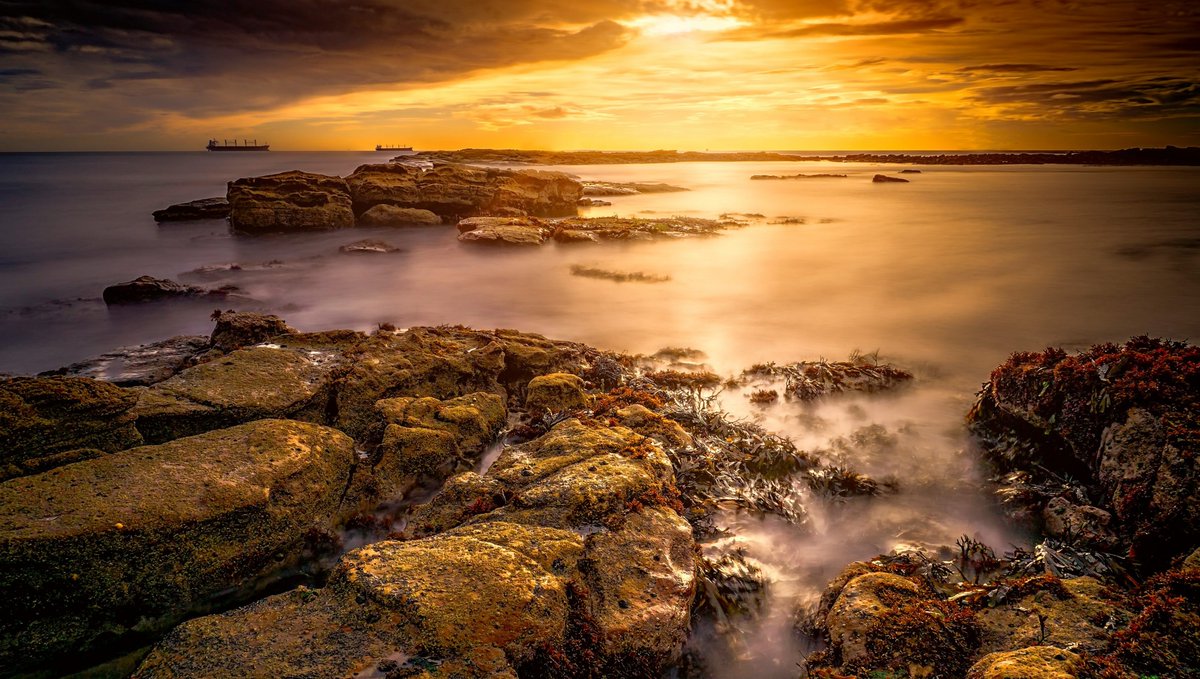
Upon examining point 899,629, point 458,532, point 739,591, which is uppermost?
point 458,532

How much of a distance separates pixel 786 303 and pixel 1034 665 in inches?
452

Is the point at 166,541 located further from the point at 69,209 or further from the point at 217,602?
the point at 69,209

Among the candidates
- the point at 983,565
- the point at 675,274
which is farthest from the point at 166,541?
the point at 675,274

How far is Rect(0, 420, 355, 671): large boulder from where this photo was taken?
3.41m

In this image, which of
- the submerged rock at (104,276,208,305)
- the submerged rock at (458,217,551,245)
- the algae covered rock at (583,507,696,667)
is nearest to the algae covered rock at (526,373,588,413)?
the algae covered rock at (583,507,696,667)

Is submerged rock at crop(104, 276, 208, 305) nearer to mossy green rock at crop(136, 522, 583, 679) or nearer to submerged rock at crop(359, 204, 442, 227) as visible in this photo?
submerged rock at crop(359, 204, 442, 227)

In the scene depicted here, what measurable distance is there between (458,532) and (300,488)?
168 centimetres

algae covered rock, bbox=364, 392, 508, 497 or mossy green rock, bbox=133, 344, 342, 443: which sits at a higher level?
mossy green rock, bbox=133, 344, 342, 443

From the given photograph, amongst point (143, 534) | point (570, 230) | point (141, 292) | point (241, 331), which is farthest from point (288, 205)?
point (143, 534)

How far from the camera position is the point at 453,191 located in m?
27.1

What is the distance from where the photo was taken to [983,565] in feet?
15.2

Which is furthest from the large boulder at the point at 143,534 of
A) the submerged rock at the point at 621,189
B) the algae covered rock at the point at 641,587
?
the submerged rock at the point at 621,189

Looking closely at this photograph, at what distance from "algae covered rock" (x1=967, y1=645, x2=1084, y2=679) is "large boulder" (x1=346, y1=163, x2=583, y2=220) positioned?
26043mm

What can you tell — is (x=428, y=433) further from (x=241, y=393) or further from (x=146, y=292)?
(x=146, y=292)
